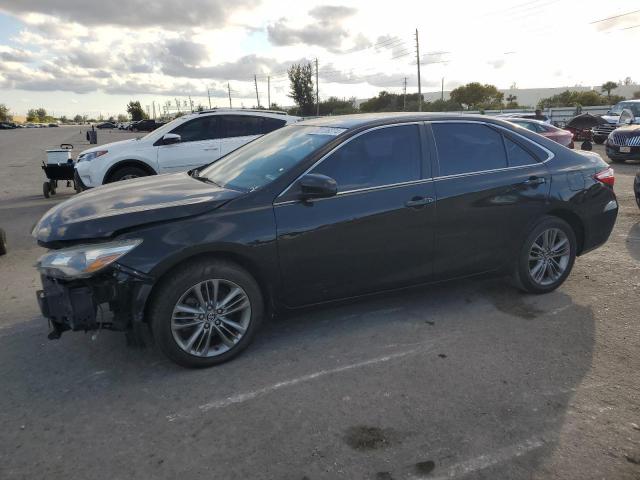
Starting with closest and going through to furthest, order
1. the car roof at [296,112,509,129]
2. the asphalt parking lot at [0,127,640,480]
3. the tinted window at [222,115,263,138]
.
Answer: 1. the asphalt parking lot at [0,127,640,480]
2. the car roof at [296,112,509,129]
3. the tinted window at [222,115,263,138]

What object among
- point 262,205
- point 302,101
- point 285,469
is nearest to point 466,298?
point 262,205

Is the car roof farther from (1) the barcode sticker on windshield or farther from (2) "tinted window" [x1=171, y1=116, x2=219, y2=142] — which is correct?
(2) "tinted window" [x1=171, y1=116, x2=219, y2=142]

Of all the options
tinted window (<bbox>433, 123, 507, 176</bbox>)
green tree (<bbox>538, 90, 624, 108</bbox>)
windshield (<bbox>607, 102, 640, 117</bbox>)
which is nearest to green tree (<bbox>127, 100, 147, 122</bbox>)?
green tree (<bbox>538, 90, 624, 108</bbox>)

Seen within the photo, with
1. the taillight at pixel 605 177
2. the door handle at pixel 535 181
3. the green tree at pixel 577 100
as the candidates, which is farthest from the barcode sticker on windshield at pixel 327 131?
the green tree at pixel 577 100

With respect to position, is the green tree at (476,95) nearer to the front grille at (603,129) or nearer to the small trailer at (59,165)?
the front grille at (603,129)

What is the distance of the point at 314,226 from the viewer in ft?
11.9

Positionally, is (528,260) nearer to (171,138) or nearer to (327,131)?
(327,131)

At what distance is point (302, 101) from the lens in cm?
6694

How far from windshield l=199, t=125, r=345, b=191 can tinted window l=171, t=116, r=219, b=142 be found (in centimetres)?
491

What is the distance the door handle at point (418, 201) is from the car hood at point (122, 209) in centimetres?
133

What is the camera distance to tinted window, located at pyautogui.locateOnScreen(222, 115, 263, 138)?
9562 millimetres

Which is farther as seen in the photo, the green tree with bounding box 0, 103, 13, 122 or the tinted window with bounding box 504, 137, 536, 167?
the green tree with bounding box 0, 103, 13, 122

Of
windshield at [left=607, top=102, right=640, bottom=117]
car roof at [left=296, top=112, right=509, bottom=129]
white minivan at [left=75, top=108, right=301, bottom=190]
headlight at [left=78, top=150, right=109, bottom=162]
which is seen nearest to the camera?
car roof at [left=296, top=112, right=509, bottom=129]

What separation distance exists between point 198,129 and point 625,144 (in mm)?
12200
